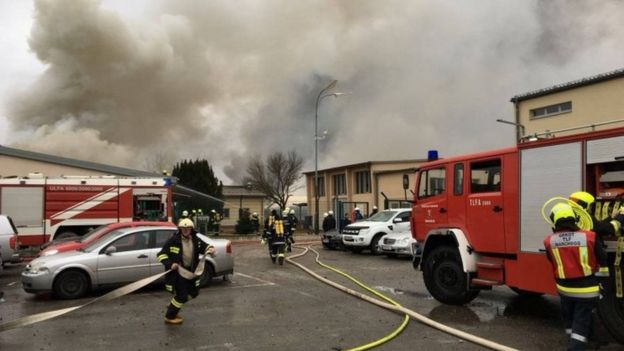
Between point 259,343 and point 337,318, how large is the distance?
1649mm

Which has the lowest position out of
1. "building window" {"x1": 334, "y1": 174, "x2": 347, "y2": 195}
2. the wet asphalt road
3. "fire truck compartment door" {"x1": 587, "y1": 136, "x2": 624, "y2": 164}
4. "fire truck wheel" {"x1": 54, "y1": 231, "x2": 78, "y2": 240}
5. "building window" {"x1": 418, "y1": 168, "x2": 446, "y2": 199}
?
the wet asphalt road

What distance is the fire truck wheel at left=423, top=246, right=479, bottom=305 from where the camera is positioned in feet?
28.2

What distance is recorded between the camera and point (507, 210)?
7.76 meters

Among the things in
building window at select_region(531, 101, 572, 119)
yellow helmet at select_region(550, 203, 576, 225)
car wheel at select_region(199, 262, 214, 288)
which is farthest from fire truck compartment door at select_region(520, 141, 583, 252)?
building window at select_region(531, 101, 572, 119)

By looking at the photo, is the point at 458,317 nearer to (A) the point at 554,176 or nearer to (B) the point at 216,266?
(A) the point at 554,176

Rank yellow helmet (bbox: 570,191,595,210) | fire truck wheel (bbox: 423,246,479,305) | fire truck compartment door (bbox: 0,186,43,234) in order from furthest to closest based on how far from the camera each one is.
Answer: fire truck compartment door (bbox: 0,186,43,234) < fire truck wheel (bbox: 423,246,479,305) < yellow helmet (bbox: 570,191,595,210)

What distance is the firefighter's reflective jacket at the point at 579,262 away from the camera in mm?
5199

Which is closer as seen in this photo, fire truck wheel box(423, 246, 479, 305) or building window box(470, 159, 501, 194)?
building window box(470, 159, 501, 194)

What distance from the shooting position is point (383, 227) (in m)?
18.5

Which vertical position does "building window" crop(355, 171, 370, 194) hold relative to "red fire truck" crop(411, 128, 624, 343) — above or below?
above

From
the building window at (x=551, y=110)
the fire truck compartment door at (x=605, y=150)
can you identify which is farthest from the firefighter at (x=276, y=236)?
the building window at (x=551, y=110)

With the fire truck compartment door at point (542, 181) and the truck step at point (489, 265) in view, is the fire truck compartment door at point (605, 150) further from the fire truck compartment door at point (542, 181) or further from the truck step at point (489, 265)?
the truck step at point (489, 265)

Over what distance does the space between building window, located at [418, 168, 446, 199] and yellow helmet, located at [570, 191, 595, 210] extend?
3107 mm

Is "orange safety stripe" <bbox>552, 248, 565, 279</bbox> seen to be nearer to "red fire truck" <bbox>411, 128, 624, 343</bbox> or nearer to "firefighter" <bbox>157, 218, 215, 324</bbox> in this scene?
"red fire truck" <bbox>411, 128, 624, 343</bbox>
